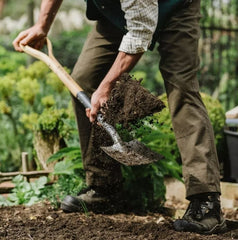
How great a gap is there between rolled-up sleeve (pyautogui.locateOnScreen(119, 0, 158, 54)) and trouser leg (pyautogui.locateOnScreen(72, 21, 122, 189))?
65 cm

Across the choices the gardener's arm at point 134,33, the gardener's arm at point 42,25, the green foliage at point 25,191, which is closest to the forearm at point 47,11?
the gardener's arm at point 42,25

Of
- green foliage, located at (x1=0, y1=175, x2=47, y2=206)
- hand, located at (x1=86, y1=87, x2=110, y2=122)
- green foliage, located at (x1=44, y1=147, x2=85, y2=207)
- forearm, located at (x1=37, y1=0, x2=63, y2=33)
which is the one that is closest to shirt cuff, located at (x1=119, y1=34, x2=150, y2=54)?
hand, located at (x1=86, y1=87, x2=110, y2=122)

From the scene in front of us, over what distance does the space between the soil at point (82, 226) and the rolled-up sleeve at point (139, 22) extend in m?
1.03

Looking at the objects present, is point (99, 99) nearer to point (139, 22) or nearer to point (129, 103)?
point (129, 103)

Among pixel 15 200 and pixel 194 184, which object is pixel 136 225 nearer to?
pixel 194 184

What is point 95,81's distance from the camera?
360 cm

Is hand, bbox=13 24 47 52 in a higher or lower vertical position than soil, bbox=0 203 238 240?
higher

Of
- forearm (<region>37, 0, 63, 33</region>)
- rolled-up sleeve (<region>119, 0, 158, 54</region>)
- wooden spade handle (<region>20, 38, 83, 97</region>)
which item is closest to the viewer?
rolled-up sleeve (<region>119, 0, 158, 54</region>)

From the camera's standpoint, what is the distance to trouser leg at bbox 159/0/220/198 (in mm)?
3262

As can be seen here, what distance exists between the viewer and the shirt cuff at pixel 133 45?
2.91 meters

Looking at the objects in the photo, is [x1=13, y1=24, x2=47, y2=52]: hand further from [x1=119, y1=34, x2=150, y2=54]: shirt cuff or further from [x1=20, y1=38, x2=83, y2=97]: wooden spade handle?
[x1=119, y1=34, x2=150, y2=54]: shirt cuff

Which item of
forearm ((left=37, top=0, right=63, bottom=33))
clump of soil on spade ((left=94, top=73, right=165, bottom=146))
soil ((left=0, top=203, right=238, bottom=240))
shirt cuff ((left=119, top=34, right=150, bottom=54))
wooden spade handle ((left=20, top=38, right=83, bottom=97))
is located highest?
forearm ((left=37, top=0, right=63, bottom=33))

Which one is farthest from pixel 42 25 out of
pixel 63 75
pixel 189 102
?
pixel 189 102

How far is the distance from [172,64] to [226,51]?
4208 mm
